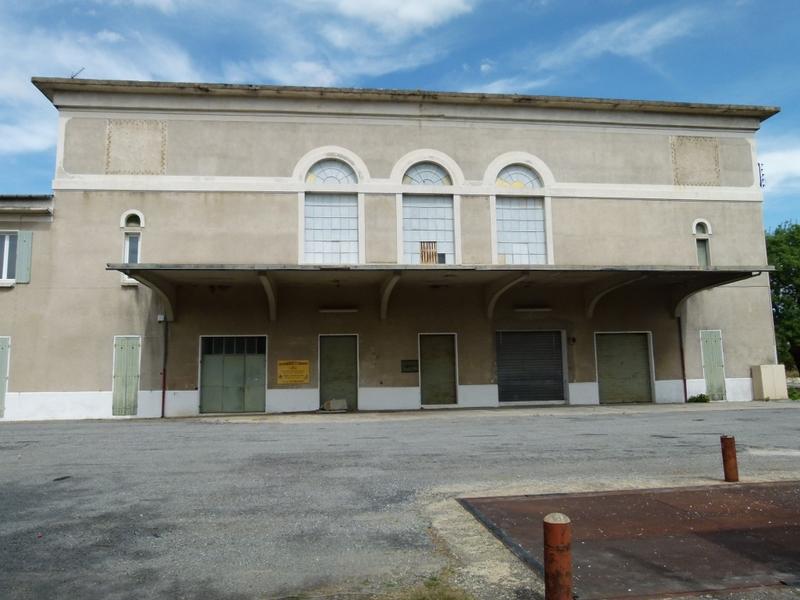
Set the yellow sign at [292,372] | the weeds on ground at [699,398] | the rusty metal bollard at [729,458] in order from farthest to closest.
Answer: the weeds on ground at [699,398] < the yellow sign at [292,372] < the rusty metal bollard at [729,458]

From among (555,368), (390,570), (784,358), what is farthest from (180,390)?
(784,358)

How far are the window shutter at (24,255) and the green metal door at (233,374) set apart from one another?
5476mm

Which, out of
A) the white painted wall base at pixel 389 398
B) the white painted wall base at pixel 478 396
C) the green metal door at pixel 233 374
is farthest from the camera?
the white painted wall base at pixel 478 396

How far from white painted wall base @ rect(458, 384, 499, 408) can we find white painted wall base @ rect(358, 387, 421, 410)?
4.75ft

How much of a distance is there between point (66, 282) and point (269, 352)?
20.8 feet

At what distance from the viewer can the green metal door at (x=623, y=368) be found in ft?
66.6

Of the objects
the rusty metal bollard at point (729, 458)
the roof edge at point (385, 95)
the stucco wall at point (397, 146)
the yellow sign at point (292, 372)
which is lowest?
the rusty metal bollard at point (729, 458)

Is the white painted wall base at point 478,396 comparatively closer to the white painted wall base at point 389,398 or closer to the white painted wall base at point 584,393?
the white painted wall base at point 389,398

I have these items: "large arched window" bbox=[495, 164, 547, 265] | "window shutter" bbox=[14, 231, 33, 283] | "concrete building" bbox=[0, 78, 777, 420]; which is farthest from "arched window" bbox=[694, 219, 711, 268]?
"window shutter" bbox=[14, 231, 33, 283]

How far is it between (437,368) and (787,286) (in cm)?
2975

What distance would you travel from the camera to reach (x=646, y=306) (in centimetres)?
2053

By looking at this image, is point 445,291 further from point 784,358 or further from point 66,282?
point 784,358

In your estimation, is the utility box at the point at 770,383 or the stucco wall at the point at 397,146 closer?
the stucco wall at the point at 397,146

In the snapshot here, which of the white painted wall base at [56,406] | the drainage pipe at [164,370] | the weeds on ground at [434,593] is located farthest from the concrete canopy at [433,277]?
the weeds on ground at [434,593]
